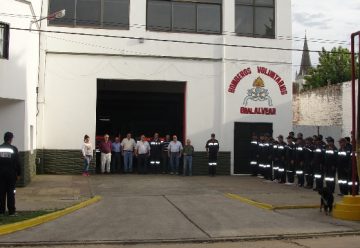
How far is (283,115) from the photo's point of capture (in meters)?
24.0

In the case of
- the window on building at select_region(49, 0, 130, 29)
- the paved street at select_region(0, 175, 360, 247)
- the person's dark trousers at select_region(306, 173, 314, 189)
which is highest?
the window on building at select_region(49, 0, 130, 29)

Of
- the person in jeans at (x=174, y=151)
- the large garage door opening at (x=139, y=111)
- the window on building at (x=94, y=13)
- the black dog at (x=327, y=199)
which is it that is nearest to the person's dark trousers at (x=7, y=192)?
the black dog at (x=327, y=199)

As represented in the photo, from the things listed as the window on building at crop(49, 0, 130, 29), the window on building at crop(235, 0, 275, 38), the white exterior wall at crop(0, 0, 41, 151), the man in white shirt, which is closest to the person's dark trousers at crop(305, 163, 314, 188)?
the man in white shirt

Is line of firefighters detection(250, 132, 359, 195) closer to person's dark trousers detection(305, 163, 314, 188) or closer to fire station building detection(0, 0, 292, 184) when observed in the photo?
person's dark trousers detection(305, 163, 314, 188)

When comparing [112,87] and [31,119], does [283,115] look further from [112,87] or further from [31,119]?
[31,119]

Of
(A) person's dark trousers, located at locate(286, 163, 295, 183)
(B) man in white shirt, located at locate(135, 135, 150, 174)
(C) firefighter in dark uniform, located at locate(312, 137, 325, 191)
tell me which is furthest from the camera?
(B) man in white shirt, located at locate(135, 135, 150, 174)

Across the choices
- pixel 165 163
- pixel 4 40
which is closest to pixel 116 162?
pixel 165 163

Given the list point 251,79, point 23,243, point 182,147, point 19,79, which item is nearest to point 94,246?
point 23,243

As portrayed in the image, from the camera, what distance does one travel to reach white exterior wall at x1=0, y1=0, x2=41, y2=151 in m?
16.1

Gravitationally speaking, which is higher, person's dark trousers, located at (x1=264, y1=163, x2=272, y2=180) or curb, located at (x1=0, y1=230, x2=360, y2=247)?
person's dark trousers, located at (x1=264, y1=163, x2=272, y2=180)

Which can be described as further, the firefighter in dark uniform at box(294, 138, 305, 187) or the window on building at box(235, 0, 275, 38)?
the window on building at box(235, 0, 275, 38)

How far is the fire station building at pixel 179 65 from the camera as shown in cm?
2198

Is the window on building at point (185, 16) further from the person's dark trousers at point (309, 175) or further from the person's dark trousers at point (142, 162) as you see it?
the person's dark trousers at point (309, 175)

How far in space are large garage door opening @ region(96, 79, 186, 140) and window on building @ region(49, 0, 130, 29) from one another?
566 cm
